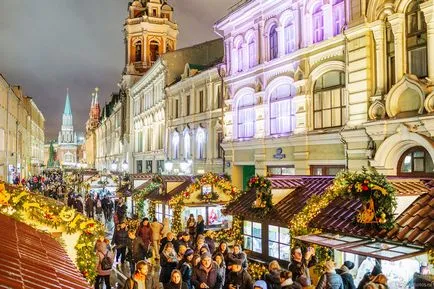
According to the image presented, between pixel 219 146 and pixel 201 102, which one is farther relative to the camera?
pixel 201 102

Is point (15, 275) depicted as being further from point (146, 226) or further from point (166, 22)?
point (166, 22)

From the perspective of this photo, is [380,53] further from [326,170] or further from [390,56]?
[326,170]

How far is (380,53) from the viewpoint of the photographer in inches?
728

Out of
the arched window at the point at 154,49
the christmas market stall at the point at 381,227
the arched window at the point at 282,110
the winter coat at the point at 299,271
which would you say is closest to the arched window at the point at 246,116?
the arched window at the point at 282,110

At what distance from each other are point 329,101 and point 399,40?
4.82 m

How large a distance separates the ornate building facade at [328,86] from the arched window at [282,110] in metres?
0.05

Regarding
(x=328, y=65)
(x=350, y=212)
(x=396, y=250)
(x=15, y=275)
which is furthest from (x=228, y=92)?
(x=15, y=275)

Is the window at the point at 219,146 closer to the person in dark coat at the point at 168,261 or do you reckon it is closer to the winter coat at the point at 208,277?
the person in dark coat at the point at 168,261

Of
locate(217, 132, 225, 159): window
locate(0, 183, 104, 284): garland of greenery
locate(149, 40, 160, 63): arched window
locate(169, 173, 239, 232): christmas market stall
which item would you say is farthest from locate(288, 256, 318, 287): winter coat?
locate(149, 40, 160, 63): arched window

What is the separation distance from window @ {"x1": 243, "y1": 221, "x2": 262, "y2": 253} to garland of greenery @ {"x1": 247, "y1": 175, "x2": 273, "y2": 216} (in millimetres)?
554

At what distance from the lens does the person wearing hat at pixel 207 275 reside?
1086 centimetres

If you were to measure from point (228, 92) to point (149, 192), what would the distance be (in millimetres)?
7969

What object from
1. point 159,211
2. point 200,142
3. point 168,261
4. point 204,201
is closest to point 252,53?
point 204,201

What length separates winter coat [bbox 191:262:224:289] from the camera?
35.6ft
